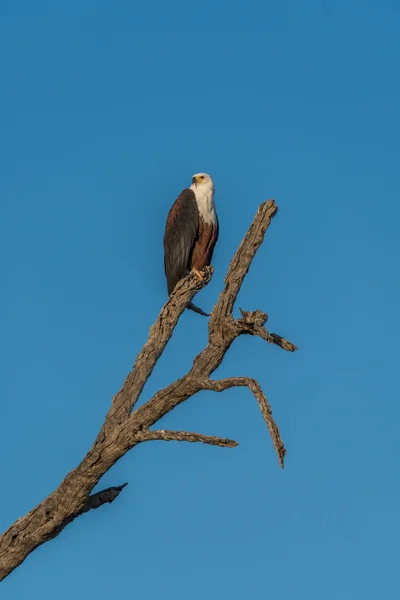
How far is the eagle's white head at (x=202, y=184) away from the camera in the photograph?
36.9 feet

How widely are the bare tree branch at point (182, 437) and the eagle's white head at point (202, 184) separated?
187 inches

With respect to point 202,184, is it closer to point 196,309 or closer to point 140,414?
point 196,309

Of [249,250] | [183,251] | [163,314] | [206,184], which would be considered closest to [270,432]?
[249,250]

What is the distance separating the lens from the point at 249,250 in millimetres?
7105

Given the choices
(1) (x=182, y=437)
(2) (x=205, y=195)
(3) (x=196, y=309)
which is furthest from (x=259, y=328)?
(2) (x=205, y=195)

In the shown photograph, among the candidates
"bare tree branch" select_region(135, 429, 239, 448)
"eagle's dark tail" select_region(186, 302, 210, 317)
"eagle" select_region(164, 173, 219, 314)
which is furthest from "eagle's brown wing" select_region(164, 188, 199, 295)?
"bare tree branch" select_region(135, 429, 239, 448)

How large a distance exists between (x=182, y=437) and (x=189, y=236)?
4490 millimetres

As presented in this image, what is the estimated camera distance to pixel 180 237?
430 inches

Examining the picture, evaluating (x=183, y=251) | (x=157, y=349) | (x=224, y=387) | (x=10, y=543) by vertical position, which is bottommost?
(x=10, y=543)

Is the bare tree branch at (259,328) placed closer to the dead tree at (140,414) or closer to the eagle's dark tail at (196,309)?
the dead tree at (140,414)

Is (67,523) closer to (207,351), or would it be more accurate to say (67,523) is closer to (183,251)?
(207,351)

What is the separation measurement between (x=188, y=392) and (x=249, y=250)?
3.84 ft

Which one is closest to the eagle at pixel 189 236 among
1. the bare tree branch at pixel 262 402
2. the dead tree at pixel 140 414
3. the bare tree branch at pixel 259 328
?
the dead tree at pixel 140 414

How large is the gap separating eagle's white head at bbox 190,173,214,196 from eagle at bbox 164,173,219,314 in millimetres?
54
